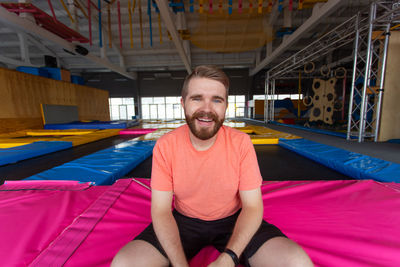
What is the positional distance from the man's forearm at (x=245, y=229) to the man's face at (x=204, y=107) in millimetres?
429

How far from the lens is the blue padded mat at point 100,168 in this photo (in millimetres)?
1970

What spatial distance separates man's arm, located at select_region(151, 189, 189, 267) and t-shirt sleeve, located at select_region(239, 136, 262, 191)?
390 millimetres

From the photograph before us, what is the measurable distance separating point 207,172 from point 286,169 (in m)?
2.12

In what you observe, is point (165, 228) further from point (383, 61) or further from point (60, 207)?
point (383, 61)

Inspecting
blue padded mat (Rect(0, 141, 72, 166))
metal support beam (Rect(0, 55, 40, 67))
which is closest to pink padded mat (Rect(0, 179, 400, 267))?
blue padded mat (Rect(0, 141, 72, 166))

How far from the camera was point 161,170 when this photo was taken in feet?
3.06

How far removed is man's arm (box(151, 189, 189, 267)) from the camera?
784 mm

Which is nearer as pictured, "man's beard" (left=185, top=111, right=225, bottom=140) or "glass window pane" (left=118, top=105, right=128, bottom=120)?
"man's beard" (left=185, top=111, right=225, bottom=140)

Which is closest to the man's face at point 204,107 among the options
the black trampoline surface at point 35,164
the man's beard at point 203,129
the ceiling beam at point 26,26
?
the man's beard at point 203,129

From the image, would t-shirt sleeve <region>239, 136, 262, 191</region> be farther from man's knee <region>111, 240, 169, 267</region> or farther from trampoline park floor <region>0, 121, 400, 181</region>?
trampoline park floor <region>0, 121, 400, 181</region>

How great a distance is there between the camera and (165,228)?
84 cm

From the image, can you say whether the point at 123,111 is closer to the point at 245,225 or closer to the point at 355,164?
the point at 355,164

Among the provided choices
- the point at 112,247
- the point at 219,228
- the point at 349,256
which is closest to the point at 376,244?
the point at 349,256

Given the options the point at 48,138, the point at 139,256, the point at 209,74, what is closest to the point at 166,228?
the point at 139,256
